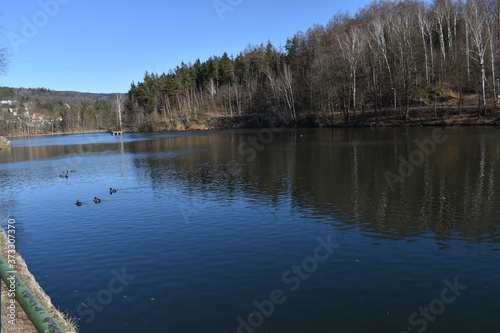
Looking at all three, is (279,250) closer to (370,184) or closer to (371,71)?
(370,184)

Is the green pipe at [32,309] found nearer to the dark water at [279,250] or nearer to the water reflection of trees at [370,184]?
the dark water at [279,250]

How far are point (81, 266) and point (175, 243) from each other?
148 inches

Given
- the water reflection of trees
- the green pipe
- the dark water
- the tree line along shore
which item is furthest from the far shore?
the green pipe

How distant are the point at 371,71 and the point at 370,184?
231 ft

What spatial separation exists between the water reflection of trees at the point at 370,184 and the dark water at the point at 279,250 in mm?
137

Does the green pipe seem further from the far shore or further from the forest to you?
the far shore

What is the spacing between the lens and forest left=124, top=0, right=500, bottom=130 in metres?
70.4

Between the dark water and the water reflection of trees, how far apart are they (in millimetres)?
137

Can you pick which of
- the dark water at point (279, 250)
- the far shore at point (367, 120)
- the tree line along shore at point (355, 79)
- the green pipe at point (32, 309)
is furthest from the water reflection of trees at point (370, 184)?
Answer: the tree line along shore at point (355, 79)

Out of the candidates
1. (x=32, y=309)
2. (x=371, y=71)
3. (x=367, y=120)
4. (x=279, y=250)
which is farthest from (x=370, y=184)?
(x=371, y=71)

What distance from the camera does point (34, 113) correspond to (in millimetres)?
195625

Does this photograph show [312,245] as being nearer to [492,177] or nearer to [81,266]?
Answer: [81,266]

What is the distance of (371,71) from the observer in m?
87.3

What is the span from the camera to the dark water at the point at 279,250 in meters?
9.55
